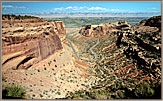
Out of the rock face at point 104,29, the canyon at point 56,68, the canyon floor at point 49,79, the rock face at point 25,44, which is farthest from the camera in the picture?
the rock face at point 104,29

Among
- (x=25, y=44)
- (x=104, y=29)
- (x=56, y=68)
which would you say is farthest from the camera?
(x=104, y=29)

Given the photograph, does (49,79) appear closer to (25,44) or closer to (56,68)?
(56,68)

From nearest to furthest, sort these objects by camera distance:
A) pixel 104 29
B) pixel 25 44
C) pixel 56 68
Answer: pixel 25 44 < pixel 56 68 < pixel 104 29

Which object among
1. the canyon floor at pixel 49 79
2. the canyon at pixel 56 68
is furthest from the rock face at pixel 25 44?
the canyon floor at pixel 49 79

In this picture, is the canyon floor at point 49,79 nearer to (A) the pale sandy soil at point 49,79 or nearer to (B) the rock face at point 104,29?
(A) the pale sandy soil at point 49,79

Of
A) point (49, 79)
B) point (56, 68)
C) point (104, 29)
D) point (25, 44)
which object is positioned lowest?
point (49, 79)

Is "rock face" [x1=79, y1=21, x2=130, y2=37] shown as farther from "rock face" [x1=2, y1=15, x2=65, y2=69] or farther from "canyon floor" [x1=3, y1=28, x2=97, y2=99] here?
"rock face" [x1=2, y1=15, x2=65, y2=69]

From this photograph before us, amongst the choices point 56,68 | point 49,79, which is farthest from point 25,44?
point 56,68

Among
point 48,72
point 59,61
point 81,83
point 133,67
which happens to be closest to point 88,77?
point 81,83

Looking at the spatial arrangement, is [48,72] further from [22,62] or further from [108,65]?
[108,65]
